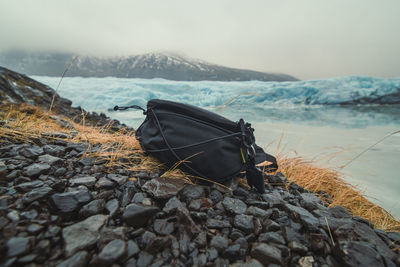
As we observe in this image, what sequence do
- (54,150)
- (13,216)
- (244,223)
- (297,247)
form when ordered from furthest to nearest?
(54,150), (244,223), (297,247), (13,216)

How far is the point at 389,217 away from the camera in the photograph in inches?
66.3

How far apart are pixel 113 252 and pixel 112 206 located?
0.27 m

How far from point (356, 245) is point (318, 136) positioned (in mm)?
6133

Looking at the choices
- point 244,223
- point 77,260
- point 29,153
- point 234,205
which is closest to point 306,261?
point 244,223

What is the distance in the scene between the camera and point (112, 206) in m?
0.90

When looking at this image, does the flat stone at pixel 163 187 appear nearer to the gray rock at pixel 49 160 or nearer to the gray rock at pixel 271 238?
the gray rock at pixel 271 238

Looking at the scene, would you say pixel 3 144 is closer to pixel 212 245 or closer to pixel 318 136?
pixel 212 245

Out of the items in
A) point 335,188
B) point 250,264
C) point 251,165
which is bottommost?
point 335,188

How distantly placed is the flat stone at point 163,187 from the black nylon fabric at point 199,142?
0.15m

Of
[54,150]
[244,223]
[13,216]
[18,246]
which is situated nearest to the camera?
[18,246]

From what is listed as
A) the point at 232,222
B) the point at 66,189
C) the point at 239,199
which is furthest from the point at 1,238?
the point at 239,199

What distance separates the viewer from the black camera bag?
4.03 ft

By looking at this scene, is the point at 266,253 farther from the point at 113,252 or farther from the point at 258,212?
the point at 113,252

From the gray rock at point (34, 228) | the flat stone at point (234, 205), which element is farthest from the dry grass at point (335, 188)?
the gray rock at point (34, 228)
